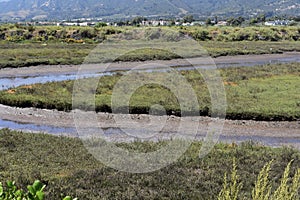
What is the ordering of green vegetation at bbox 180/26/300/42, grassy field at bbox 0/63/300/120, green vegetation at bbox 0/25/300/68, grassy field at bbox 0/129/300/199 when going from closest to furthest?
grassy field at bbox 0/129/300/199
grassy field at bbox 0/63/300/120
green vegetation at bbox 0/25/300/68
green vegetation at bbox 180/26/300/42

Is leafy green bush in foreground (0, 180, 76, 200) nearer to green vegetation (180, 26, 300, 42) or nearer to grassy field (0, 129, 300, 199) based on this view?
grassy field (0, 129, 300, 199)

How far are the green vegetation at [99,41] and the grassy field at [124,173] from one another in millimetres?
32886

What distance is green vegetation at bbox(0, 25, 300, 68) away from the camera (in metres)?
51.3

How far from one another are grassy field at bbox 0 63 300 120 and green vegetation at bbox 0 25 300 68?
1867 centimetres

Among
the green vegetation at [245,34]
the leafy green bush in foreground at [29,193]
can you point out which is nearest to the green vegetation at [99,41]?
the green vegetation at [245,34]

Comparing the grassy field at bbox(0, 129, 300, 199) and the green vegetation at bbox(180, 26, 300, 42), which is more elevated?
the grassy field at bbox(0, 129, 300, 199)

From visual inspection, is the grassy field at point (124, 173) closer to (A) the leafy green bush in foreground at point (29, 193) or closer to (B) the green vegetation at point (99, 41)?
(A) the leafy green bush in foreground at point (29, 193)

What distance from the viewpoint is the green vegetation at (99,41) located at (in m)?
51.3

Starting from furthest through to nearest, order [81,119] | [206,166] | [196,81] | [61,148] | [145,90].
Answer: [196,81], [145,90], [81,119], [61,148], [206,166]

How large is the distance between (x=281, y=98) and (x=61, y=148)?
17511 millimetres

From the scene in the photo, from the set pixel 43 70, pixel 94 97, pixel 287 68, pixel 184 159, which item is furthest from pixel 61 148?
pixel 287 68

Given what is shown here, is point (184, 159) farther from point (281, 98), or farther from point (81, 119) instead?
point (281, 98)

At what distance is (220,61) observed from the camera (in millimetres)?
53031

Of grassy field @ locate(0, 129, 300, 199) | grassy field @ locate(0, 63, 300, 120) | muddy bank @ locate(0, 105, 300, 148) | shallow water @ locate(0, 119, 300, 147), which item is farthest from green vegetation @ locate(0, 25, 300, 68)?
grassy field @ locate(0, 129, 300, 199)
